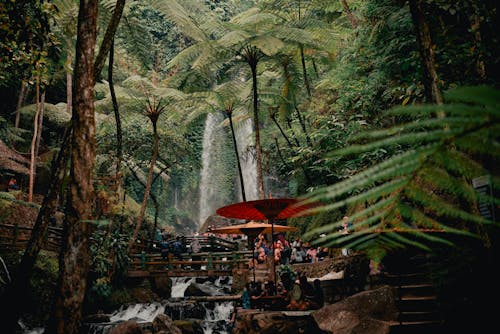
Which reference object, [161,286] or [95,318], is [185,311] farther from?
[161,286]

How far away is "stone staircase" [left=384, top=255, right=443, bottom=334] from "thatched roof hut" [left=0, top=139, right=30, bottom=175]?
54.3ft

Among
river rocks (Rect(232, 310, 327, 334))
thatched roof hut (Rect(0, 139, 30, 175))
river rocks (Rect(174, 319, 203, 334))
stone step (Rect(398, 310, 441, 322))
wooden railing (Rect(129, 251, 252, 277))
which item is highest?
thatched roof hut (Rect(0, 139, 30, 175))

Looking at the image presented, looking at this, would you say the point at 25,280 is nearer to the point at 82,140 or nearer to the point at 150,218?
the point at 82,140

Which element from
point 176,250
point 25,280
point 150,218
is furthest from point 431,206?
point 150,218

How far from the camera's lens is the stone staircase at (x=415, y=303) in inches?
225

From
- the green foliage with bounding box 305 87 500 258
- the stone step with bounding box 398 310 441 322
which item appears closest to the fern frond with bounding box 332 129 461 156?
the green foliage with bounding box 305 87 500 258

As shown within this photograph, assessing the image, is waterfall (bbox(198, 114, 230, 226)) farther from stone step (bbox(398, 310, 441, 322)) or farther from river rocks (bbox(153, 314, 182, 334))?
stone step (bbox(398, 310, 441, 322))

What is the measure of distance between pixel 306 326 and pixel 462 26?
6.26 meters

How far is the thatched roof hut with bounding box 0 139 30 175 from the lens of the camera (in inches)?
666

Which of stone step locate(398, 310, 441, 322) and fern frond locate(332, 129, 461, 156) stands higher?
fern frond locate(332, 129, 461, 156)

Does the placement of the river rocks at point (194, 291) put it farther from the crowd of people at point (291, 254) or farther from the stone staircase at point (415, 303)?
the stone staircase at point (415, 303)

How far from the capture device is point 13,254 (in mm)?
12414

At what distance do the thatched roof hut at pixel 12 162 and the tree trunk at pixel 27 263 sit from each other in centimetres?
1331

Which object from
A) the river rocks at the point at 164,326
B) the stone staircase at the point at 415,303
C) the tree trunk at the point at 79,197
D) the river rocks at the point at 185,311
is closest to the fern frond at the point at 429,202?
the tree trunk at the point at 79,197
